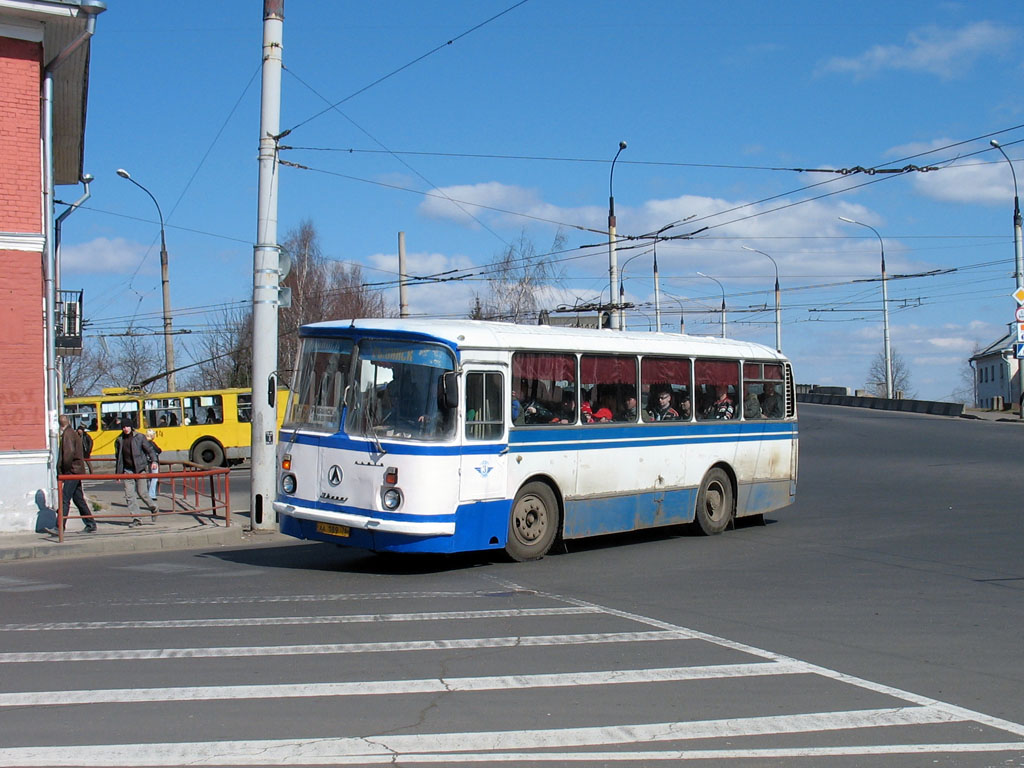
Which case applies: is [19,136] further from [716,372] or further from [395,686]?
[395,686]

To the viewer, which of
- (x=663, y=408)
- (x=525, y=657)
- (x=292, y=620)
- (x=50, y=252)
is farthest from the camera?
(x=50, y=252)

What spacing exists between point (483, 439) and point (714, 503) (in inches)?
212

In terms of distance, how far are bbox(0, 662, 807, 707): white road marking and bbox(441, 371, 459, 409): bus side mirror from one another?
486 cm

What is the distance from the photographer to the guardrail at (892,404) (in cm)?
5298

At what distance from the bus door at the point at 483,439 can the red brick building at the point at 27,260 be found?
7.73 metres

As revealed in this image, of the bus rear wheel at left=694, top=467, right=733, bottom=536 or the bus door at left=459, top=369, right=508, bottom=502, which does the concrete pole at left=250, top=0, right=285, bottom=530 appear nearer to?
the bus door at left=459, top=369, right=508, bottom=502

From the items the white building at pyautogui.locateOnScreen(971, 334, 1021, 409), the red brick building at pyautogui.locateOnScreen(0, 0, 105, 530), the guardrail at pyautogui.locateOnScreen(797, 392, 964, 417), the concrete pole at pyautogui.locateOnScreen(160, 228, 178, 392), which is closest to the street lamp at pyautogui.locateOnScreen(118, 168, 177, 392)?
the concrete pole at pyautogui.locateOnScreen(160, 228, 178, 392)

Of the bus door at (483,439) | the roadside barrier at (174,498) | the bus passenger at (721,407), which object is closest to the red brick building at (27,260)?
the roadside barrier at (174,498)

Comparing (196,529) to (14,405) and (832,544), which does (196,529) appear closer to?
(14,405)

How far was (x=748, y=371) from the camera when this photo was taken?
17.1 m

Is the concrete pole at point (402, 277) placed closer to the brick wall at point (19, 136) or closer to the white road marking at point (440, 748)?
the brick wall at point (19, 136)

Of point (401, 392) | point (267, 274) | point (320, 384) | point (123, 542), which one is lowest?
point (123, 542)

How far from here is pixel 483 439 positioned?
12.2 meters

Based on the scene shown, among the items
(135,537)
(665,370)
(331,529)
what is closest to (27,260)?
(135,537)
